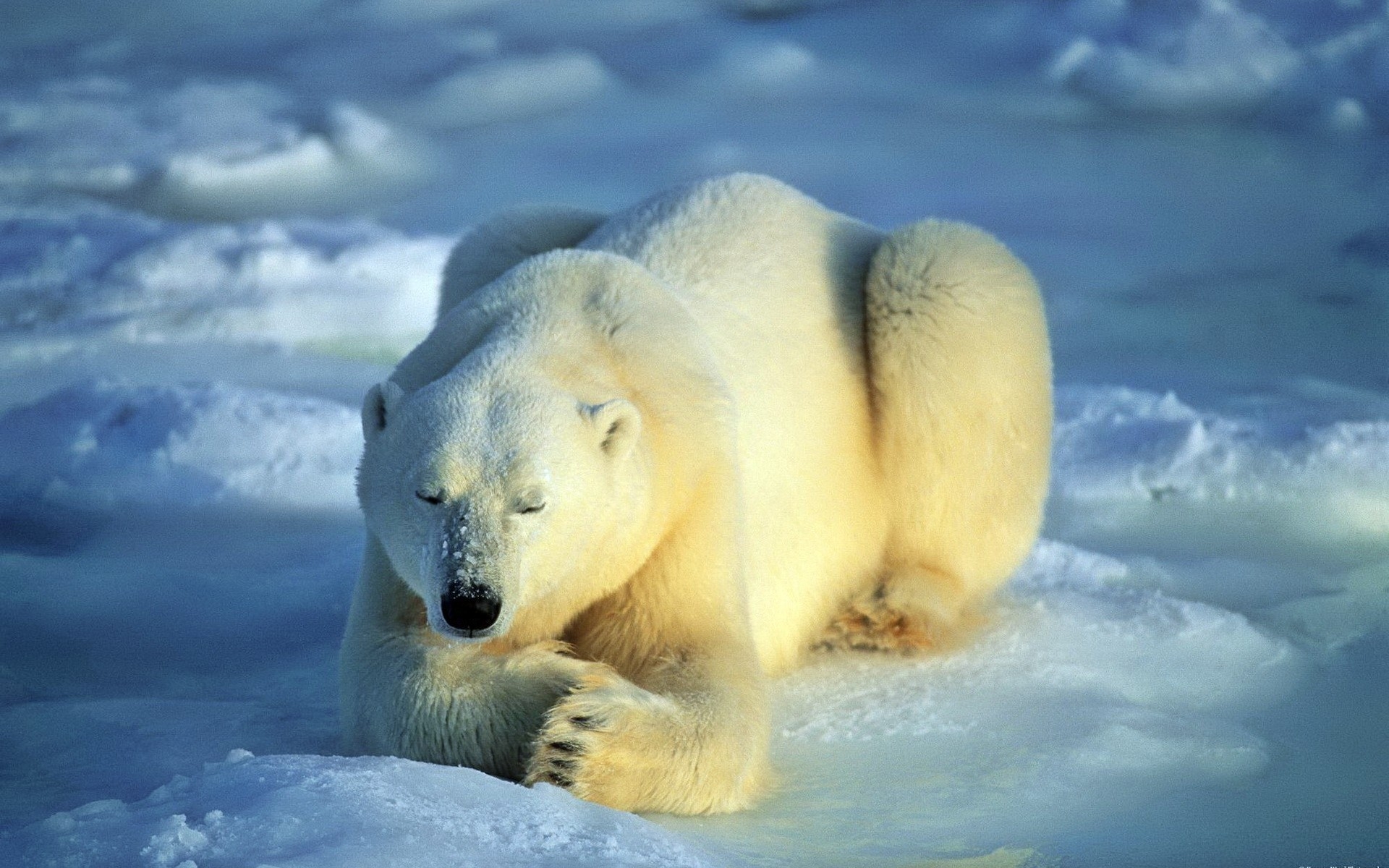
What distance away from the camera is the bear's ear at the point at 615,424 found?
8.78 feet

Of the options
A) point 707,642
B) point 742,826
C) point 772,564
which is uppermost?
point 772,564

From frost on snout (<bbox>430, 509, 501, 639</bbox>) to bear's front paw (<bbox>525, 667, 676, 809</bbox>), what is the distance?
21cm

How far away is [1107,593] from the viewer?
4156 mm

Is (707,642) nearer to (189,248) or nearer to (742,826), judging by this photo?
(742,826)

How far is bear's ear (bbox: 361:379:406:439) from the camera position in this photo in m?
2.78

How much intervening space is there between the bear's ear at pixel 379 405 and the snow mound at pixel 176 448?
2334 millimetres

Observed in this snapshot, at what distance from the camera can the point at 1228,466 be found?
530 cm

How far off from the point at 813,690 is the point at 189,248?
267 inches

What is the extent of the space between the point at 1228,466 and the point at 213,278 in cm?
596

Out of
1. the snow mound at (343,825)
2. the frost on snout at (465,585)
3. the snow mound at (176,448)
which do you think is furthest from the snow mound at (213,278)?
the snow mound at (343,825)

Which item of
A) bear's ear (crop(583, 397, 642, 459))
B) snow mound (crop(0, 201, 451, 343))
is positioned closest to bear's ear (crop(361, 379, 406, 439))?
bear's ear (crop(583, 397, 642, 459))

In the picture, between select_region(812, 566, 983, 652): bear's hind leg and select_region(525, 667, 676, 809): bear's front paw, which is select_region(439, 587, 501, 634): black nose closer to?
select_region(525, 667, 676, 809): bear's front paw

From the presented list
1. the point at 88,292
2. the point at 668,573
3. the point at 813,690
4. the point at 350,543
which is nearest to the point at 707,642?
the point at 668,573

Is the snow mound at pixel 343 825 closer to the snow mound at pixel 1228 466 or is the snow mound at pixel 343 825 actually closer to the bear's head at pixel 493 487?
the bear's head at pixel 493 487
